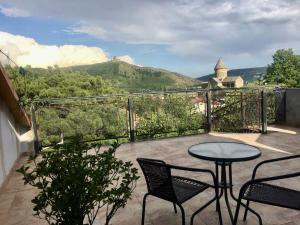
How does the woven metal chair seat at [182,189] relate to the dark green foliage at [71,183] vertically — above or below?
→ below

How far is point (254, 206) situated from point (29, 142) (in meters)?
4.92

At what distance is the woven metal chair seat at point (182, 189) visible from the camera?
2.46 meters

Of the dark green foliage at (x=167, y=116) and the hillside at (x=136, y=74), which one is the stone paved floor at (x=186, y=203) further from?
the hillside at (x=136, y=74)

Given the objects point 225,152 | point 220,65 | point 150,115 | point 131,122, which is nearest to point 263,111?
point 150,115

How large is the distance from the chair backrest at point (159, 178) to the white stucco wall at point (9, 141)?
2.71 m

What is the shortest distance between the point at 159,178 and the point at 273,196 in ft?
3.14

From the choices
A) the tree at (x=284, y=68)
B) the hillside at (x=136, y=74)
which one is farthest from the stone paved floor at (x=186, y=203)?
the tree at (x=284, y=68)

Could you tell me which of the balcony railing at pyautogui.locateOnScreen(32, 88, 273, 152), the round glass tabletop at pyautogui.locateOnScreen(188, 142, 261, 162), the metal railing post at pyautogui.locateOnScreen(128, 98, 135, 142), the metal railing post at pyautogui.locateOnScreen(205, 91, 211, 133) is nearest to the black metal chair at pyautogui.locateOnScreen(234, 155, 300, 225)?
the round glass tabletop at pyautogui.locateOnScreen(188, 142, 261, 162)

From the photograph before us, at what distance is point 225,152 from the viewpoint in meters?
2.84

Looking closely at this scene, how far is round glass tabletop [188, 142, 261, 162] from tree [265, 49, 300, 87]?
134 ft

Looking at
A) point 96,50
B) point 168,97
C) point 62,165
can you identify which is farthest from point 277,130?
point 96,50

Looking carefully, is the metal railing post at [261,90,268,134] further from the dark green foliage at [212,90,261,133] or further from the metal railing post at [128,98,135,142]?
the metal railing post at [128,98,135,142]

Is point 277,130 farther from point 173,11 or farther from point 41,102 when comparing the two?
point 173,11

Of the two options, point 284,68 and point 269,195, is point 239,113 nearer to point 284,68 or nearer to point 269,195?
point 269,195
